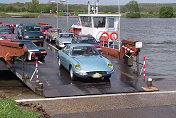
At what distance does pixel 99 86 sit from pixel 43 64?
609cm

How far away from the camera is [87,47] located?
14789 mm

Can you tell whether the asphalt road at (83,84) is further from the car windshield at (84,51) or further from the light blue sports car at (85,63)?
the car windshield at (84,51)

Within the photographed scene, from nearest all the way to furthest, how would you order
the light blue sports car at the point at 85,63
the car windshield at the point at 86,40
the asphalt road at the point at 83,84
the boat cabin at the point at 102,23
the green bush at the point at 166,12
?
the asphalt road at the point at 83,84
the light blue sports car at the point at 85,63
the car windshield at the point at 86,40
the boat cabin at the point at 102,23
the green bush at the point at 166,12

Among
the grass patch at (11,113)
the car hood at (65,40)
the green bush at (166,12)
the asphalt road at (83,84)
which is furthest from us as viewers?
the green bush at (166,12)

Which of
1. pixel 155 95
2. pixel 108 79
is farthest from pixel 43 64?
pixel 155 95

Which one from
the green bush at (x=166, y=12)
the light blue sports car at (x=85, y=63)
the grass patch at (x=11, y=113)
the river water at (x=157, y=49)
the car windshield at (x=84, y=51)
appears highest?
the green bush at (x=166, y=12)

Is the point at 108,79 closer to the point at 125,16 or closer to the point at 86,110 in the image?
the point at 86,110

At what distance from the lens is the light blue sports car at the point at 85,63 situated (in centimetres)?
1256

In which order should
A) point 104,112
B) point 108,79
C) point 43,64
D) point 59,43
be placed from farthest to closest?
point 59,43
point 43,64
point 108,79
point 104,112

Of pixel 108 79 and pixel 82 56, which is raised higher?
pixel 82 56

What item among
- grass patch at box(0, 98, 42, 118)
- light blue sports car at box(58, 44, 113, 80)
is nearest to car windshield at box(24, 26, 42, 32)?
light blue sports car at box(58, 44, 113, 80)

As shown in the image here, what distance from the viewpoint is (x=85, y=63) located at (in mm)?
12953

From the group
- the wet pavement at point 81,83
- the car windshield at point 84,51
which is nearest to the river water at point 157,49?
the wet pavement at point 81,83

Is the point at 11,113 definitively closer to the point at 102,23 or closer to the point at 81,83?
the point at 81,83
